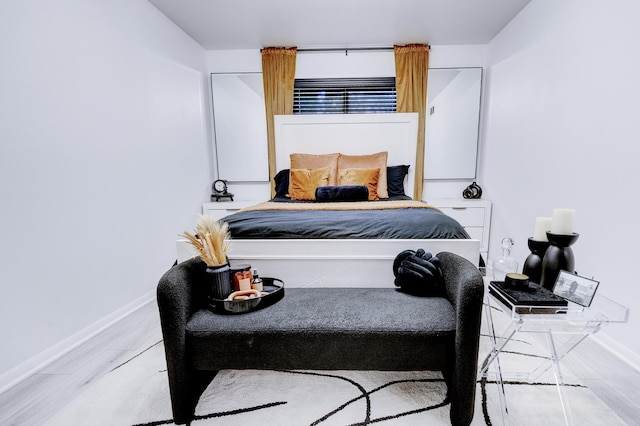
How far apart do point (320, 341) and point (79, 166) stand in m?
1.83

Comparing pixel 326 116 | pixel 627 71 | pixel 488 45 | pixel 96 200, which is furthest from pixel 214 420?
pixel 488 45

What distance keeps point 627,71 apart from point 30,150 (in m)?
3.22

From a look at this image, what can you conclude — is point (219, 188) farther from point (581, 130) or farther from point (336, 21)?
point (581, 130)

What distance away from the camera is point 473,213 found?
10.6ft

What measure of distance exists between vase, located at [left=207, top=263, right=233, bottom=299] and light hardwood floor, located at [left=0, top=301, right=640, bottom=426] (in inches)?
32.4

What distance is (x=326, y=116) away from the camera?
3471 mm

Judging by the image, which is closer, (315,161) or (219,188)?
(315,161)

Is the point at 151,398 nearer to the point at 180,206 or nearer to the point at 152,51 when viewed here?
the point at 180,206

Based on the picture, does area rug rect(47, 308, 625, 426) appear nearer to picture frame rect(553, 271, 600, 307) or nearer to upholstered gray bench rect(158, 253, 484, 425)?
upholstered gray bench rect(158, 253, 484, 425)

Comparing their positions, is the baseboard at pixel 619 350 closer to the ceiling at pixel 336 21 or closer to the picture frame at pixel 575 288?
the picture frame at pixel 575 288

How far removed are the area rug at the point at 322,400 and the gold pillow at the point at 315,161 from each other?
2.10 m

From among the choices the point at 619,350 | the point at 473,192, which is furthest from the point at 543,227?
the point at 473,192

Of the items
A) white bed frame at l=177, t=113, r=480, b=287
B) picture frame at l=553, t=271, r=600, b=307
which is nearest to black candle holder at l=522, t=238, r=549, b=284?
picture frame at l=553, t=271, r=600, b=307

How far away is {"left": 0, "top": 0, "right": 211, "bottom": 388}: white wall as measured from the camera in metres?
1.47
